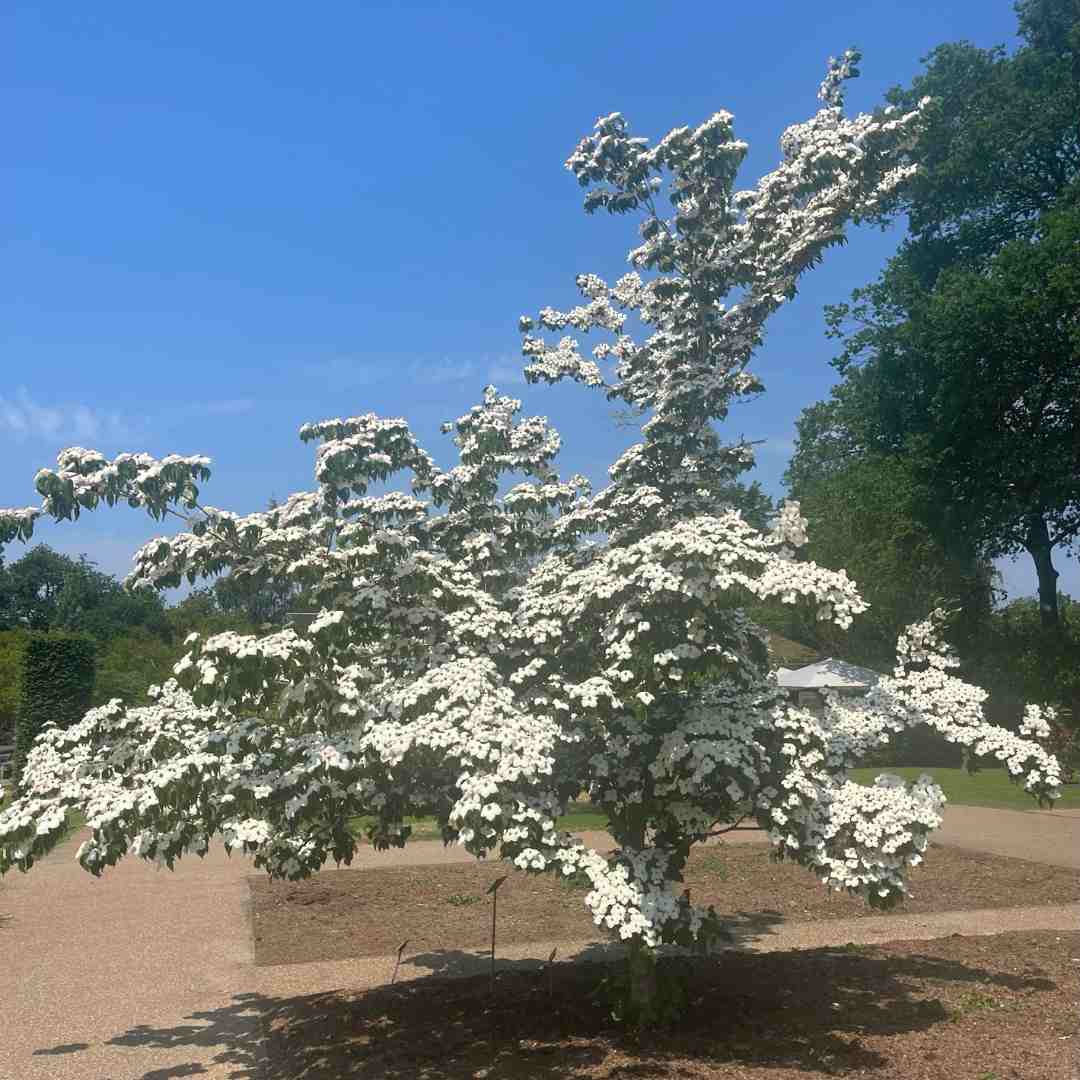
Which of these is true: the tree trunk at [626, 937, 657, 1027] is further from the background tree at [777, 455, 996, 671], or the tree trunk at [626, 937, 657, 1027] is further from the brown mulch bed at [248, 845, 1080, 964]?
the background tree at [777, 455, 996, 671]

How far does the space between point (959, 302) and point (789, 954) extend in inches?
954

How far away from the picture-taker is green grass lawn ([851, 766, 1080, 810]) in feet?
78.7

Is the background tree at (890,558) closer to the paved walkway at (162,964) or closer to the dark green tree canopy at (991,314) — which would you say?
the dark green tree canopy at (991,314)

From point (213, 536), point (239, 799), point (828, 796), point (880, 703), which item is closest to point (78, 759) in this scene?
point (239, 799)

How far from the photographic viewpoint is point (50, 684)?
1086 inches

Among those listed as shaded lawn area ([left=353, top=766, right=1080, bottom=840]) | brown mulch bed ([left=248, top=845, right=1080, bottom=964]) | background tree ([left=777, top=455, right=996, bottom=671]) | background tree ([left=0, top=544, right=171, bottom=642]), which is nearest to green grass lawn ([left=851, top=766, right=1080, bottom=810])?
shaded lawn area ([left=353, top=766, right=1080, bottom=840])

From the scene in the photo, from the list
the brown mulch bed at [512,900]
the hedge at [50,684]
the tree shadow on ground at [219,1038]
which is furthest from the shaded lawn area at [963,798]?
the hedge at [50,684]

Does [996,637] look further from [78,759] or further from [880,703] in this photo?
[78,759]

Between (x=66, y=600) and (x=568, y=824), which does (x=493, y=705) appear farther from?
(x=66, y=600)

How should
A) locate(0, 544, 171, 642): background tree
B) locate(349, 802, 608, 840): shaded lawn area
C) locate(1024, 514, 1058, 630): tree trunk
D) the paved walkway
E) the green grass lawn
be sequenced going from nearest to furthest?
the paved walkway
locate(349, 802, 608, 840): shaded lawn area
the green grass lawn
locate(1024, 514, 1058, 630): tree trunk
locate(0, 544, 171, 642): background tree

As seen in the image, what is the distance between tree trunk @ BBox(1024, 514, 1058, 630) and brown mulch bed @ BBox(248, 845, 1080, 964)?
2005 centimetres

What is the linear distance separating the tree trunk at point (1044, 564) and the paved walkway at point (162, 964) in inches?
739

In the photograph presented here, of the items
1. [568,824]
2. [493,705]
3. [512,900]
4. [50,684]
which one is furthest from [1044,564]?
[493,705]

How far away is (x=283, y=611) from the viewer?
8.28 metres
